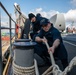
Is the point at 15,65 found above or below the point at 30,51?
below

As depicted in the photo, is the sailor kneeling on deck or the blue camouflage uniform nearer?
the sailor kneeling on deck

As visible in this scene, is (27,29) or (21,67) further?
(27,29)

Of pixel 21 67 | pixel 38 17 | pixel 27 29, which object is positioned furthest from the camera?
pixel 27 29

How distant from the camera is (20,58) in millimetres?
3029

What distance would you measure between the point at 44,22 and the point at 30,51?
134 centimetres

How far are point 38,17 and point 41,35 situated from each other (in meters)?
1.55

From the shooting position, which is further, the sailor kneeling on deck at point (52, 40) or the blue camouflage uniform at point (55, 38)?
the blue camouflage uniform at point (55, 38)

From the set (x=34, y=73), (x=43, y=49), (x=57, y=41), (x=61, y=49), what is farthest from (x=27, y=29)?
(x=34, y=73)

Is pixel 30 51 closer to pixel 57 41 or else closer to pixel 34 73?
pixel 34 73

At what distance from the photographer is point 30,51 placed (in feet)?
10.1

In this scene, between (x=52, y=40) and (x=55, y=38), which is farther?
(x=52, y=40)

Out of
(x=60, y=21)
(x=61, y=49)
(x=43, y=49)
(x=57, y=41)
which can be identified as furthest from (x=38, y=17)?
(x=60, y=21)

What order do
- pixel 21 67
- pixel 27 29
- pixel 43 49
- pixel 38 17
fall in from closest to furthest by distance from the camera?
pixel 21 67
pixel 43 49
pixel 38 17
pixel 27 29

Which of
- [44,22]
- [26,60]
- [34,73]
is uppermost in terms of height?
[44,22]
